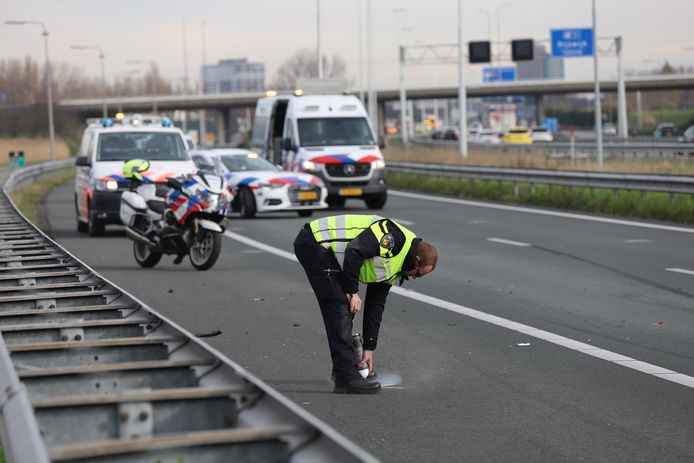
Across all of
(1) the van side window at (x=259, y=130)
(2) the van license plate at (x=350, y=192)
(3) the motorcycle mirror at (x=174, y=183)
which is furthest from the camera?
(1) the van side window at (x=259, y=130)

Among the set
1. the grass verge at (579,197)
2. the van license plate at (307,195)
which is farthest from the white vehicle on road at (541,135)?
the van license plate at (307,195)

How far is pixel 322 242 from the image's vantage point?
8.39 metres

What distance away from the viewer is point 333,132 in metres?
31.2

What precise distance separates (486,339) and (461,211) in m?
17.7

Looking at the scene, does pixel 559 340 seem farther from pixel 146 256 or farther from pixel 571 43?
pixel 571 43

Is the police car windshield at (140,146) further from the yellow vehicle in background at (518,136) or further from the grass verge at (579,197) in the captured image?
the yellow vehicle in background at (518,136)

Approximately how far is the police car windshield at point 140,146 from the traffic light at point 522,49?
4240 cm

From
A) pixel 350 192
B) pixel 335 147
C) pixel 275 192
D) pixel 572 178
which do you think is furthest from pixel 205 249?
pixel 572 178

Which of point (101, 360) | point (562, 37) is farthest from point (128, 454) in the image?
point (562, 37)

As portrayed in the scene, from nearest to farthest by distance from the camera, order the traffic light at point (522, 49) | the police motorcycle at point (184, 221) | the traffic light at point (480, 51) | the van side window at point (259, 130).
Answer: the police motorcycle at point (184, 221) < the van side window at point (259, 130) < the traffic light at point (480, 51) < the traffic light at point (522, 49)

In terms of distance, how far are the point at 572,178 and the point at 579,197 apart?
0.71 metres

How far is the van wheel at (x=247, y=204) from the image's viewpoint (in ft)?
89.7

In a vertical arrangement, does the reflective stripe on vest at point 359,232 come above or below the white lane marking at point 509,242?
above

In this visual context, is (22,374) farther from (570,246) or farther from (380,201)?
(380,201)
